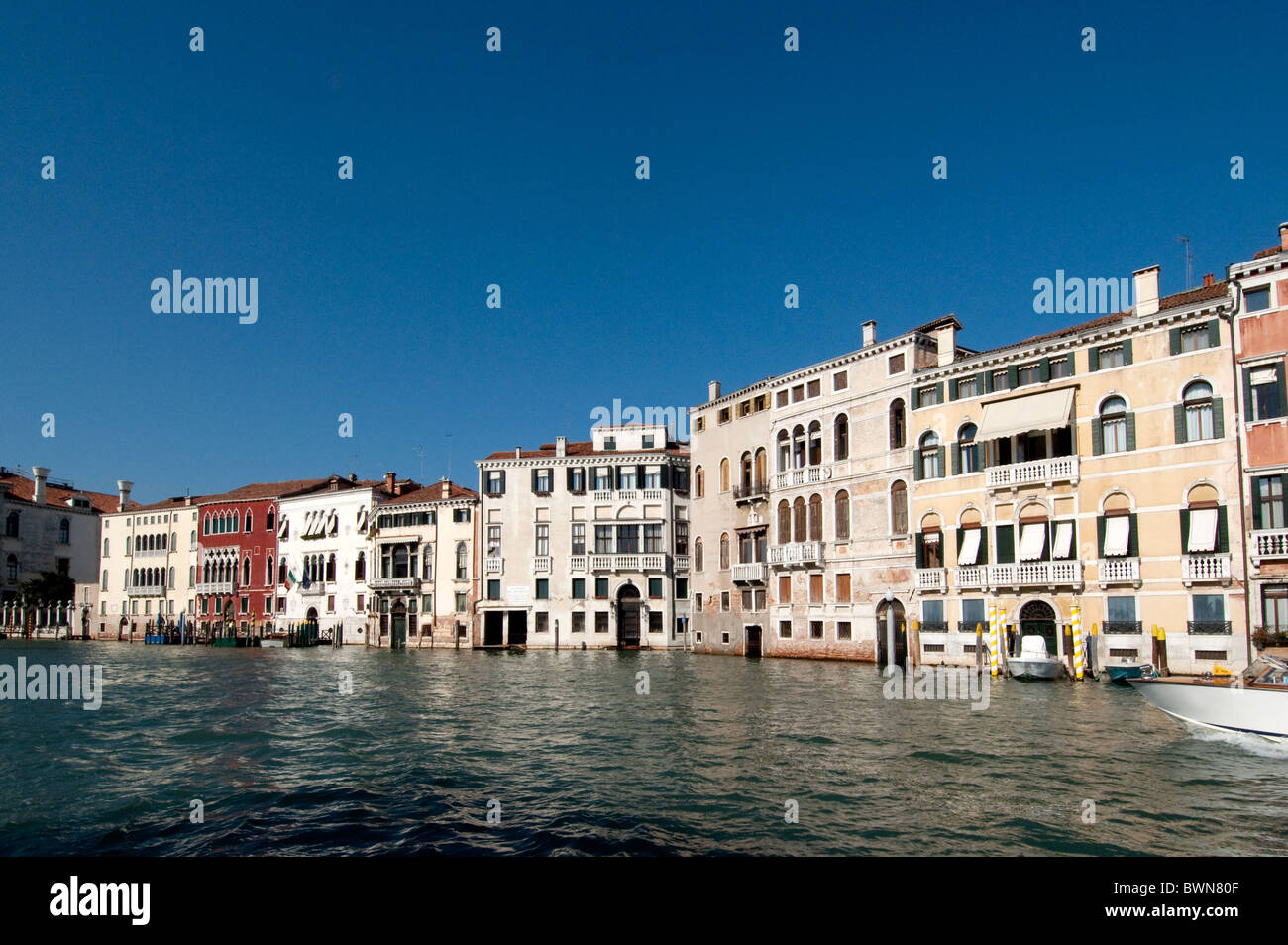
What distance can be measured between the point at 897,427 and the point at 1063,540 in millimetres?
7762

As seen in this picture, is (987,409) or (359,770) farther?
(987,409)

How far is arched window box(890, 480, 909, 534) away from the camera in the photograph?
32500 millimetres

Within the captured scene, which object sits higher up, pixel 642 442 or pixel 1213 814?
pixel 642 442

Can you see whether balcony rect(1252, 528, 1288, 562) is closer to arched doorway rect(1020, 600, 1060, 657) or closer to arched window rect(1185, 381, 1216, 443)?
arched window rect(1185, 381, 1216, 443)

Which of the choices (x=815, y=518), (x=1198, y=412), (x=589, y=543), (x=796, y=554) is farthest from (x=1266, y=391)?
(x=589, y=543)

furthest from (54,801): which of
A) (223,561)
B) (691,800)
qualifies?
(223,561)

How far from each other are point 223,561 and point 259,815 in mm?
56956

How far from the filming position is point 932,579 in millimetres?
30906

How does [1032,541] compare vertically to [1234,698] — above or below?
A: above

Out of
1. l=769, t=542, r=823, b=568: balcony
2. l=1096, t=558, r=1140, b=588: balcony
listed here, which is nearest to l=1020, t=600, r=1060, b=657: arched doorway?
l=1096, t=558, r=1140, b=588: balcony

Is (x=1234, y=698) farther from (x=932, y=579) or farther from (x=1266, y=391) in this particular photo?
(x=932, y=579)
